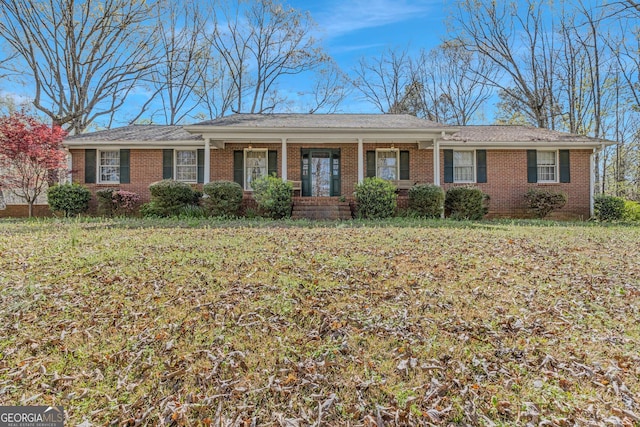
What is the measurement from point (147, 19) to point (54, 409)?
2200 centimetres

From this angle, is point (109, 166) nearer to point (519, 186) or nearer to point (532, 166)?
point (519, 186)

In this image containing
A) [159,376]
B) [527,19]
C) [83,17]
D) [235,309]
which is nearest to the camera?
[159,376]

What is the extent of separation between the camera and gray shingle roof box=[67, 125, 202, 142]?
13.4 meters

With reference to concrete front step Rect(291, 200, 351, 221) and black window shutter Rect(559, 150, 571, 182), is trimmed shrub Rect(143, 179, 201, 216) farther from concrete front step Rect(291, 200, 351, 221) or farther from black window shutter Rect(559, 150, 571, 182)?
black window shutter Rect(559, 150, 571, 182)

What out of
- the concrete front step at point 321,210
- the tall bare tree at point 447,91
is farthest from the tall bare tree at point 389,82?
the concrete front step at point 321,210

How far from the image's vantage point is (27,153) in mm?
11508

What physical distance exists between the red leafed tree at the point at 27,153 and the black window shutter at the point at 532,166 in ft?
59.0

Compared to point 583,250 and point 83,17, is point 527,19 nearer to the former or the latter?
point 583,250

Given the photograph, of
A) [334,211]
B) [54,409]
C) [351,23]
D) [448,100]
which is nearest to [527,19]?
[448,100]

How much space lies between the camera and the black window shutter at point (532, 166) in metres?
13.5

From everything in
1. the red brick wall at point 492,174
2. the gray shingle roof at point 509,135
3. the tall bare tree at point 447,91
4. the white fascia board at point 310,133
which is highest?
the tall bare tree at point 447,91

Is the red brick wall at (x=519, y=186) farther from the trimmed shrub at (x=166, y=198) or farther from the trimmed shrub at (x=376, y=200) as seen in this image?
the trimmed shrub at (x=166, y=198)

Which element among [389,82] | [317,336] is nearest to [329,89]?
[389,82]

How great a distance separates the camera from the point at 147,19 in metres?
19.0
